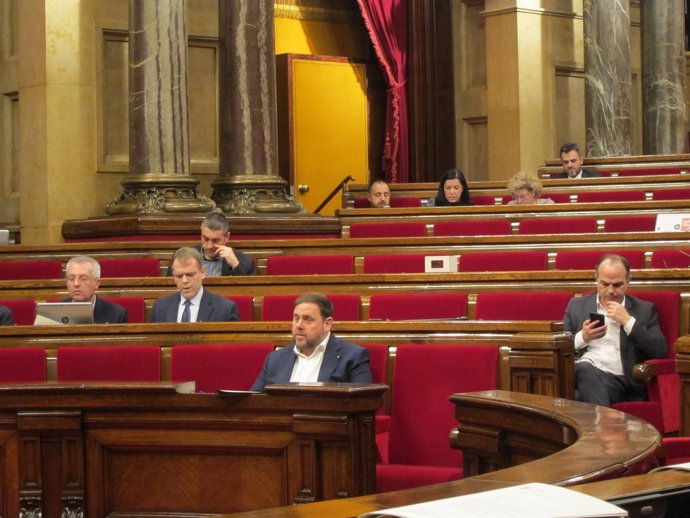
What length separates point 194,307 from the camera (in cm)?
605

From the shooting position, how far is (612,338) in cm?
539

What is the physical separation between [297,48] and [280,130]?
39.1 inches

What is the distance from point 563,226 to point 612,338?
276 cm

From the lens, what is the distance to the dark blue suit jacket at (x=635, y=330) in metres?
5.24

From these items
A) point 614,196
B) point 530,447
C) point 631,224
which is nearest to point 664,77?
point 614,196

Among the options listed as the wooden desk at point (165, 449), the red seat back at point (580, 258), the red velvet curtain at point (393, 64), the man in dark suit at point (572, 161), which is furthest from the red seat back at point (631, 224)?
the red velvet curtain at point (393, 64)

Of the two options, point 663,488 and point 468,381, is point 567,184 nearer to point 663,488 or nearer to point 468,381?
point 468,381

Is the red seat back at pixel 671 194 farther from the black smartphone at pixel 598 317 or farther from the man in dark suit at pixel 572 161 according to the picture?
the black smartphone at pixel 598 317

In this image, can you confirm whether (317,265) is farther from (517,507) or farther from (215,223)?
(517,507)

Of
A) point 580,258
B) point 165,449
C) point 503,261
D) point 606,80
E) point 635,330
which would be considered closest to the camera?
point 165,449

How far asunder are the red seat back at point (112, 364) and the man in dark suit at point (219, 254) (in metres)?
1.95

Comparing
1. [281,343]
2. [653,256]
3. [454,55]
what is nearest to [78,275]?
[281,343]

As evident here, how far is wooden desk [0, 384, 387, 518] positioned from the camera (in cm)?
385

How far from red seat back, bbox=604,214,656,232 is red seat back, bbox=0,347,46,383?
3997 mm
